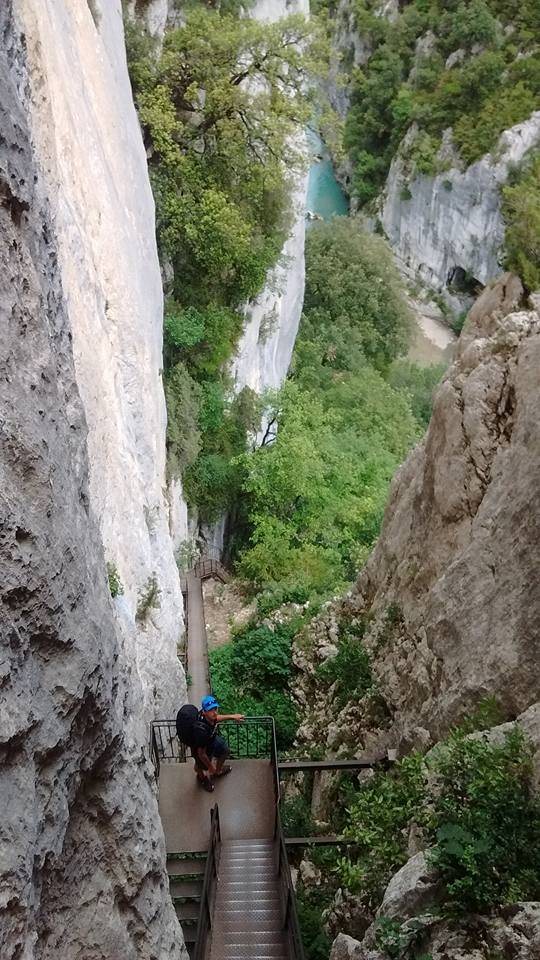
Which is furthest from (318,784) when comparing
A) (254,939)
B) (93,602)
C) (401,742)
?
(93,602)

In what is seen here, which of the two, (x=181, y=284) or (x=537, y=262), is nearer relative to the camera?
(x=537, y=262)

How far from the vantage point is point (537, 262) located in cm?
988

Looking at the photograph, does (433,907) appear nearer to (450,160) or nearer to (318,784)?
(318,784)

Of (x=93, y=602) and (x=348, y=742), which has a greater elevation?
(x=93, y=602)

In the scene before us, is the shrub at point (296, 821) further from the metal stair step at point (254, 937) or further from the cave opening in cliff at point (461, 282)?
the cave opening in cliff at point (461, 282)

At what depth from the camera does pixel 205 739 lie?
362 inches

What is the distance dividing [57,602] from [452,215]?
42.4m

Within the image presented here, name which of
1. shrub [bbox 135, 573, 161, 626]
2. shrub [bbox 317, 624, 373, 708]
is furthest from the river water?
shrub [bbox 135, 573, 161, 626]

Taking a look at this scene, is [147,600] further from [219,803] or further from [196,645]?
[196,645]

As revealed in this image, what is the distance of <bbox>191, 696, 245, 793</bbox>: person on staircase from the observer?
9016 mm

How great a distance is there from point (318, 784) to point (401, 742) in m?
2.31

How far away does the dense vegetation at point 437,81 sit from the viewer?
36.8 m

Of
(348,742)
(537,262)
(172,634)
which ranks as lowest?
(348,742)

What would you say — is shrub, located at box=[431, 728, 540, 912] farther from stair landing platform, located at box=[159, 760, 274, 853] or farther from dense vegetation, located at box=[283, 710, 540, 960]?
stair landing platform, located at box=[159, 760, 274, 853]
